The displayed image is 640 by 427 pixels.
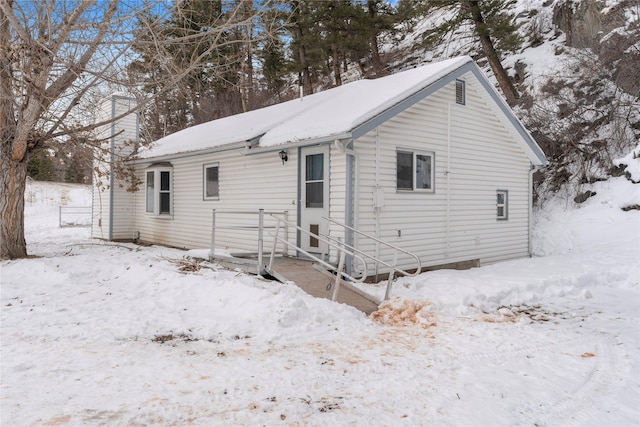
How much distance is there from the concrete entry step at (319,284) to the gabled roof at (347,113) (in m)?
2.44

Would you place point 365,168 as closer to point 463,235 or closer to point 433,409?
point 463,235

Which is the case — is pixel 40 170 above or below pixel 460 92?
above

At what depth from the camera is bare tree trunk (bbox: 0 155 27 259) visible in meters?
10.1

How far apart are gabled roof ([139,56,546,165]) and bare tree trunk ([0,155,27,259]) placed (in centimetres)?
378

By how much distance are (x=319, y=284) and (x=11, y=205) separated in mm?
8020

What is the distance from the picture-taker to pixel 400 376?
3990 millimetres

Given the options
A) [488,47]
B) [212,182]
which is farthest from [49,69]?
[488,47]

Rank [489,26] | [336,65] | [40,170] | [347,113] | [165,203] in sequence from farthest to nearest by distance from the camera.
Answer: [40,170] < [336,65] < [489,26] < [165,203] < [347,113]

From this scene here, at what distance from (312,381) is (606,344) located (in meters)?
3.62

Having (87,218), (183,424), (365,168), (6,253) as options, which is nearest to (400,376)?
(183,424)

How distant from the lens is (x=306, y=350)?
4.66 m

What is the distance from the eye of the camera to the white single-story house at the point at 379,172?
8.57m

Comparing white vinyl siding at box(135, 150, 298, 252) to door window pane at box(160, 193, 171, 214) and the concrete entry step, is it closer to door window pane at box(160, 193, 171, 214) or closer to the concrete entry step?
door window pane at box(160, 193, 171, 214)

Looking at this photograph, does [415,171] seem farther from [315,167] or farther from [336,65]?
[336,65]
